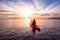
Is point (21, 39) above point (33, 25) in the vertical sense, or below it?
below

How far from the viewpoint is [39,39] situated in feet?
51.3

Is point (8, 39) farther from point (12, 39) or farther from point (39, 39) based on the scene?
point (39, 39)

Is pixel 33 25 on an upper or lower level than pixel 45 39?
upper

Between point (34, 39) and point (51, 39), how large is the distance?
2.21 meters

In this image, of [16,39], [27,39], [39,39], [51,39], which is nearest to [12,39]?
[16,39]

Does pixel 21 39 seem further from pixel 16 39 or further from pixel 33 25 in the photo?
pixel 33 25

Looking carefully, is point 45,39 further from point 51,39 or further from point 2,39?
point 2,39

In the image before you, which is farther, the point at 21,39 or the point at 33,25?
the point at 33,25

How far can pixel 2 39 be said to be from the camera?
15078 millimetres

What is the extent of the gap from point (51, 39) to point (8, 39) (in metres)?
5.37

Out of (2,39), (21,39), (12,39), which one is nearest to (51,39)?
(21,39)

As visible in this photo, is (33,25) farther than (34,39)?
Yes

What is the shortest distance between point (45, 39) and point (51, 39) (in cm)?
79

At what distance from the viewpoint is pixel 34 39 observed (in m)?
15.4
